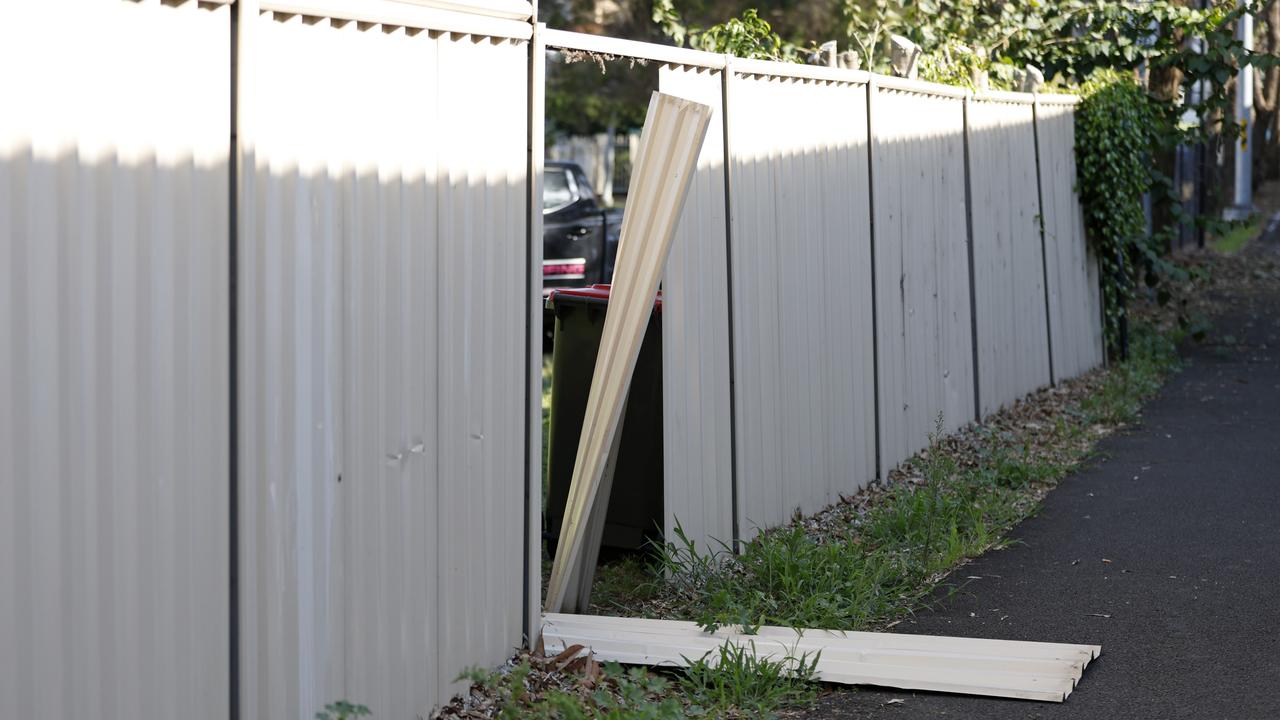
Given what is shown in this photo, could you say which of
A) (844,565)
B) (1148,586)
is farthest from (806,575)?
(1148,586)

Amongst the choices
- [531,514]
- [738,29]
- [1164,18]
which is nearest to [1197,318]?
[1164,18]

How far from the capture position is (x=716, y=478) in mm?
6301

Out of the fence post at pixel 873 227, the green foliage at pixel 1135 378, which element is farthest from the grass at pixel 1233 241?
the fence post at pixel 873 227

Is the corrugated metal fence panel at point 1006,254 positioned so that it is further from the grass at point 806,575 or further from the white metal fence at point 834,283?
the grass at point 806,575

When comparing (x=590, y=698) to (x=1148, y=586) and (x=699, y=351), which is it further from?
(x=1148, y=586)

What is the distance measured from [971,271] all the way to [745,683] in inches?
218

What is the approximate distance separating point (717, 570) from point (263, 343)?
2903 mm

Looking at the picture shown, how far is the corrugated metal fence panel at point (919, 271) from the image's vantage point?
8.23 meters

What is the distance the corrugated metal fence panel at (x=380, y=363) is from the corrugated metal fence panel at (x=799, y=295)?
6.20 feet

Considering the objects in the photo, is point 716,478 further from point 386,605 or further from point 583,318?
point 386,605

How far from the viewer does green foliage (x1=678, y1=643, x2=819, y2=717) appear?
472cm

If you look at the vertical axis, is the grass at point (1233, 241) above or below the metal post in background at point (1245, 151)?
below

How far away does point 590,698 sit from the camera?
466 cm

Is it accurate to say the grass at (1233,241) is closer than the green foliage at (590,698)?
No
